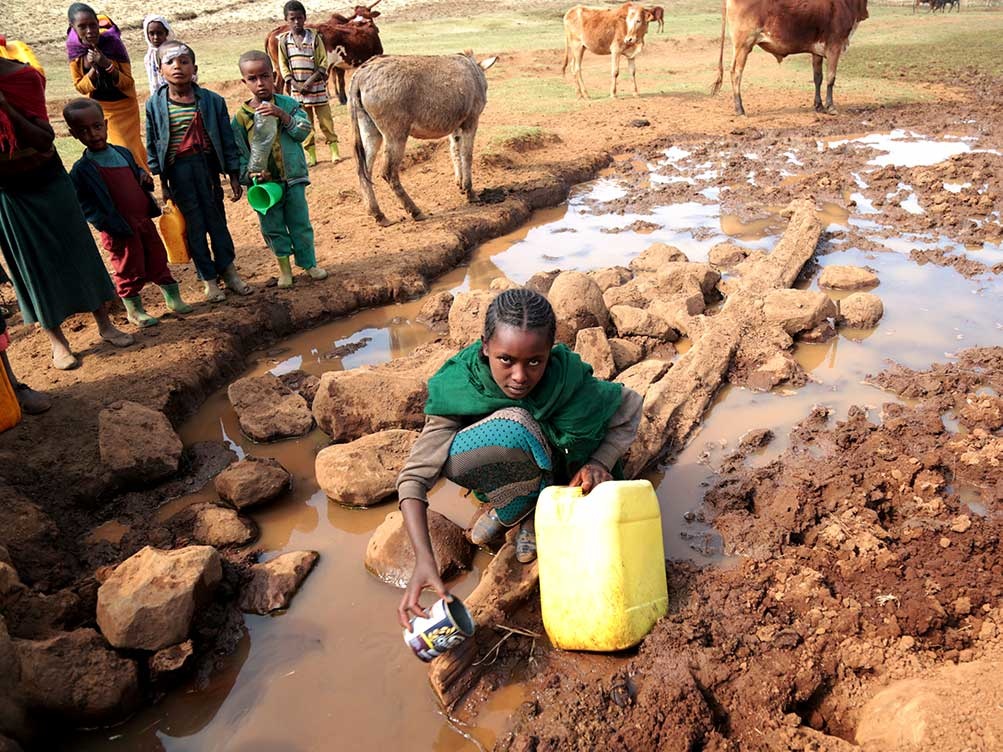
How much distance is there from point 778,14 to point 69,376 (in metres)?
10.6

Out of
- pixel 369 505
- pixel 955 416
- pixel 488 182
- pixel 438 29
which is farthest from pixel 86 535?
pixel 438 29

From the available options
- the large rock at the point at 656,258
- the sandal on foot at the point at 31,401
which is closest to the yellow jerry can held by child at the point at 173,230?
the sandal on foot at the point at 31,401

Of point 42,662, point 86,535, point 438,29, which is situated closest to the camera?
point 42,662

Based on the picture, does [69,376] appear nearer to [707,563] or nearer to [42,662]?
[42,662]

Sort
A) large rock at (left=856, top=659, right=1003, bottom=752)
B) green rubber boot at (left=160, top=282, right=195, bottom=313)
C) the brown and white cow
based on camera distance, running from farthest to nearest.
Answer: the brown and white cow → green rubber boot at (left=160, top=282, right=195, bottom=313) → large rock at (left=856, top=659, right=1003, bottom=752)

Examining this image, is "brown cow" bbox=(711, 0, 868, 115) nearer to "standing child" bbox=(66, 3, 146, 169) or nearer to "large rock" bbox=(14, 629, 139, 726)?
"standing child" bbox=(66, 3, 146, 169)

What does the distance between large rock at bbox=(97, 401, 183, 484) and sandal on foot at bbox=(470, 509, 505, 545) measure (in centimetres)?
162

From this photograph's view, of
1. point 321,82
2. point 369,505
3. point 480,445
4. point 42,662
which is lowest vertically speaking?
point 369,505

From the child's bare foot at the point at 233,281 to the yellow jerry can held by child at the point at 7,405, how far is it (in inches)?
71.8

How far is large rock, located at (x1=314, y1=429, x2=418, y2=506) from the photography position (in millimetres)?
3174

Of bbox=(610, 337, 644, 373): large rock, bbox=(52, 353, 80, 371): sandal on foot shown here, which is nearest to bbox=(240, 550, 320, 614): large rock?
bbox=(610, 337, 644, 373): large rock

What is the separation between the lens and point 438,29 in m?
21.9

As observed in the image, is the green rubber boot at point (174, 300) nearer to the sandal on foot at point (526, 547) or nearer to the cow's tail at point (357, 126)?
the cow's tail at point (357, 126)

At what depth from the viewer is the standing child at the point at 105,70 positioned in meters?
5.18
